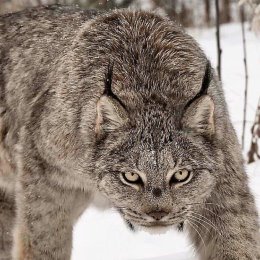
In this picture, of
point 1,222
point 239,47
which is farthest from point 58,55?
point 239,47

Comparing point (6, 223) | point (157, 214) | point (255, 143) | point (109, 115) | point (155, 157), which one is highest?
point (109, 115)

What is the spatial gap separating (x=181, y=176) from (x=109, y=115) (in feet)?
1.73

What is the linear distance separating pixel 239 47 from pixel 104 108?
8.32 metres

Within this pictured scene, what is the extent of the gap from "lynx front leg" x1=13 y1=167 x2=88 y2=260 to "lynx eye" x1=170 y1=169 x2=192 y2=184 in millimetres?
978

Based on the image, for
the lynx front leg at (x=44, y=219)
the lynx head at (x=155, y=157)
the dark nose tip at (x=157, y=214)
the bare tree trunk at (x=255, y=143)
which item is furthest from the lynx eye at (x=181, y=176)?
the bare tree trunk at (x=255, y=143)

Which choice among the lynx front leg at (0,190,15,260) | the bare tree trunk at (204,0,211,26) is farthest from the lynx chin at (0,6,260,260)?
the bare tree trunk at (204,0,211,26)

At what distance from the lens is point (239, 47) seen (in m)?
12.8

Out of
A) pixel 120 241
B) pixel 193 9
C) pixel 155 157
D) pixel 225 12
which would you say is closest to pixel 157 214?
pixel 155 157

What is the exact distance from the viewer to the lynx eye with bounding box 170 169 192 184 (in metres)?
4.61

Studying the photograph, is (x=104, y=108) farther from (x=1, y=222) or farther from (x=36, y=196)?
(x=1, y=222)

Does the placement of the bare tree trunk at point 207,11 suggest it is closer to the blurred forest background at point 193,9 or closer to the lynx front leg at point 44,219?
the blurred forest background at point 193,9

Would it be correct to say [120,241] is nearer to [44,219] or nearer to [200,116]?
[44,219]

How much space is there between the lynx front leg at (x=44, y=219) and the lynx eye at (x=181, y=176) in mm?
978

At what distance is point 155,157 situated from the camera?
4574 mm
